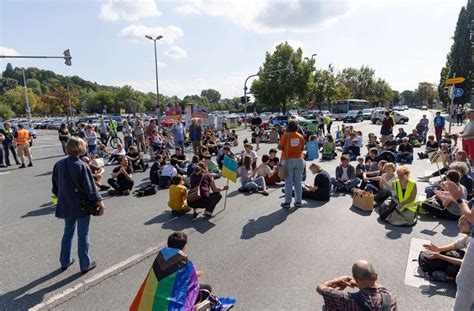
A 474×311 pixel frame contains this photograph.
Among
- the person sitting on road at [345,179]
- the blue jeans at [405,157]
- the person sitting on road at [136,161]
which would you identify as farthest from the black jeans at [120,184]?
the blue jeans at [405,157]

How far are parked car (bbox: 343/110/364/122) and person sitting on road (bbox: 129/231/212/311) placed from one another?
4050cm

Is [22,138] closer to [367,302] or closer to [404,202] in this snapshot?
[404,202]

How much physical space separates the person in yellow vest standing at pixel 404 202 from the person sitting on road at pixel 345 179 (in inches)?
93.4

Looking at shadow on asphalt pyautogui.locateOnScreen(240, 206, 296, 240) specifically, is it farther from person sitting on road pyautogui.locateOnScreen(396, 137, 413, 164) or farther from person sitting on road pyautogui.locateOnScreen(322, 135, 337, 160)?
person sitting on road pyautogui.locateOnScreen(396, 137, 413, 164)

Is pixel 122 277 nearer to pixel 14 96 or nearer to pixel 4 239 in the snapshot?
pixel 4 239

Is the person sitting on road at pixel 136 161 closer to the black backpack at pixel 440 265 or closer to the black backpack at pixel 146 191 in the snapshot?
the black backpack at pixel 146 191

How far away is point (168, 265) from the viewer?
283cm

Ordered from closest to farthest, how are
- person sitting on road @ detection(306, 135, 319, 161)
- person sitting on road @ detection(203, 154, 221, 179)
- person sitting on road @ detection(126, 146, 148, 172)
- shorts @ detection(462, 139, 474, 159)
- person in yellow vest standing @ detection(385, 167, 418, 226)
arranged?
1. person in yellow vest standing @ detection(385, 167, 418, 226)
2. shorts @ detection(462, 139, 474, 159)
3. person sitting on road @ detection(203, 154, 221, 179)
4. person sitting on road @ detection(126, 146, 148, 172)
5. person sitting on road @ detection(306, 135, 319, 161)

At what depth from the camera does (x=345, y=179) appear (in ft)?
28.9

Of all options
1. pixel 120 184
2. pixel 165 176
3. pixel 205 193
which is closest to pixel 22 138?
pixel 120 184

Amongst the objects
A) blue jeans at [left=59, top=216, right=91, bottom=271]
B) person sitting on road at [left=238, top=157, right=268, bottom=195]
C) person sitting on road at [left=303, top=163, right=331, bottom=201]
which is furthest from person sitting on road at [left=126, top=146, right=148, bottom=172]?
blue jeans at [left=59, top=216, right=91, bottom=271]

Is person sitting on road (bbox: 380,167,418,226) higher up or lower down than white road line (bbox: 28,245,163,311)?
higher up

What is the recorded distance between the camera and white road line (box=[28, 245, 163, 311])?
145 inches

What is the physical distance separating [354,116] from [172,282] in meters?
40.7
